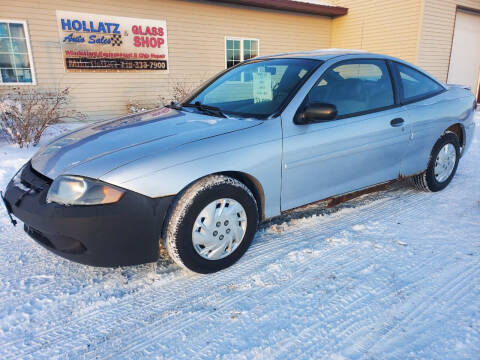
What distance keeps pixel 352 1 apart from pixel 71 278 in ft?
46.7

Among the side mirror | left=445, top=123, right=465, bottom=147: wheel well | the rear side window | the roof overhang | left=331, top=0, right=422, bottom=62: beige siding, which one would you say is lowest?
left=445, top=123, right=465, bottom=147: wheel well

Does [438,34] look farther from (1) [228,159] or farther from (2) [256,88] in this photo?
(1) [228,159]

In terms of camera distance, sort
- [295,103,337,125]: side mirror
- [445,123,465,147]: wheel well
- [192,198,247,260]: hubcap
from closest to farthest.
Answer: [192,198,247,260]: hubcap < [295,103,337,125]: side mirror < [445,123,465,147]: wheel well

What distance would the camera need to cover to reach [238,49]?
11.9m

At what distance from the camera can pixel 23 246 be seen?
10.1 ft

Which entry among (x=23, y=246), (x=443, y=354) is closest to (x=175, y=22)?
(x=23, y=246)

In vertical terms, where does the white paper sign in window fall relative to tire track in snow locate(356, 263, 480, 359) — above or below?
above

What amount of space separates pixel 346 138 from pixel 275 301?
1.56 m

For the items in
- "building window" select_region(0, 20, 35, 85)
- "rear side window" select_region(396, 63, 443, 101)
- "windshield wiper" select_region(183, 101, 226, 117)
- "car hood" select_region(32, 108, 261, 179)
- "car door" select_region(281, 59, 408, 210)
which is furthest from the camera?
"building window" select_region(0, 20, 35, 85)

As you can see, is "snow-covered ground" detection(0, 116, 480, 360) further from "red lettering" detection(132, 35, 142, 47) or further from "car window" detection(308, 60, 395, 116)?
"red lettering" detection(132, 35, 142, 47)

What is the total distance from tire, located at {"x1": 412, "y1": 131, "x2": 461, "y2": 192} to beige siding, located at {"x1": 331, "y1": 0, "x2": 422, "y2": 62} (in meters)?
8.94

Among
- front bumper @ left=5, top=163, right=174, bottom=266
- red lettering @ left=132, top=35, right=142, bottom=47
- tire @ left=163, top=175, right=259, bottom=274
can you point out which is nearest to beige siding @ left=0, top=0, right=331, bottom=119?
red lettering @ left=132, top=35, right=142, bottom=47

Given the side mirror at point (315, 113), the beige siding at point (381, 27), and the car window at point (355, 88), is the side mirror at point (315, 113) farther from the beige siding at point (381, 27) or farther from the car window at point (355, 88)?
the beige siding at point (381, 27)

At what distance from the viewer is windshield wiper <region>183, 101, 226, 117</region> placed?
3054 millimetres
